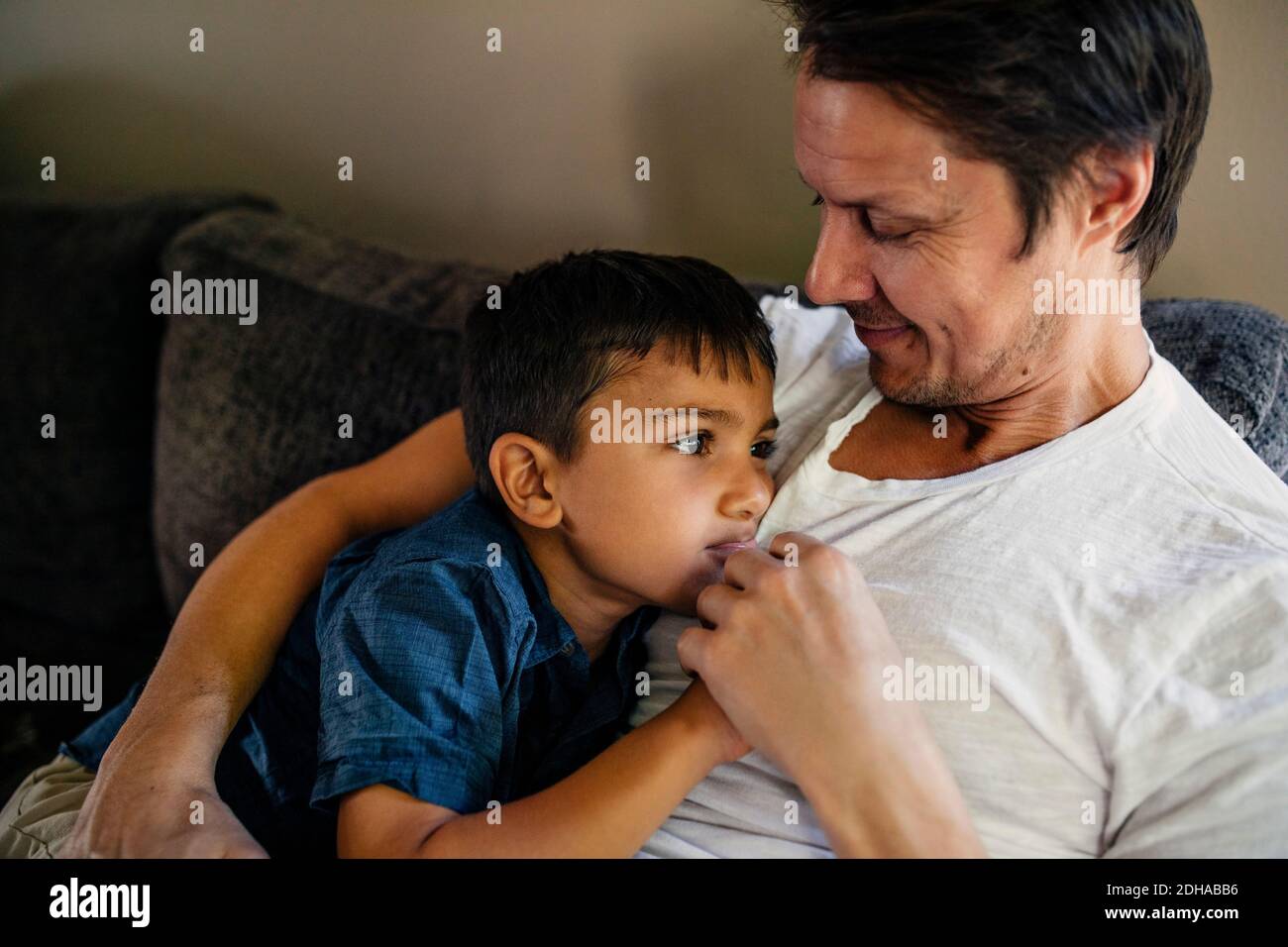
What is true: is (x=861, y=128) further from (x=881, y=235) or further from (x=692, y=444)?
(x=692, y=444)

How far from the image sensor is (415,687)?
0.95 m

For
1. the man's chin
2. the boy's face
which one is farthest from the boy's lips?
the man's chin

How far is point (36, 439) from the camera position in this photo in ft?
5.92

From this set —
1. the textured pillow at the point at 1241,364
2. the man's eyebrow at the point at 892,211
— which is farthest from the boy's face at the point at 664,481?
the textured pillow at the point at 1241,364

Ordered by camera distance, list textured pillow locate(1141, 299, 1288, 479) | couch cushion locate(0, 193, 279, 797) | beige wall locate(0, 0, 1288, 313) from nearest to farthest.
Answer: textured pillow locate(1141, 299, 1288, 479)
beige wall locate(0, 0, 1288, 313)
couch cushion locate(0, 193, 279, 797)

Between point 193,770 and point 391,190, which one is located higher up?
point 391,190

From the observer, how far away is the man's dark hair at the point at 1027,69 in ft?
3.08

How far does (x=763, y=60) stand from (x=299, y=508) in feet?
3.19

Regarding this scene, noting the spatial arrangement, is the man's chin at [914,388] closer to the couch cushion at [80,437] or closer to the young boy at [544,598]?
the young boy at [544,598]

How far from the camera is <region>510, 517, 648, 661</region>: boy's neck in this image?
3.80 ft

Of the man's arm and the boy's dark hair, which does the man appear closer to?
the man's arm

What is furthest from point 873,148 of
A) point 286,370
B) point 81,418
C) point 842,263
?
point 81,418
